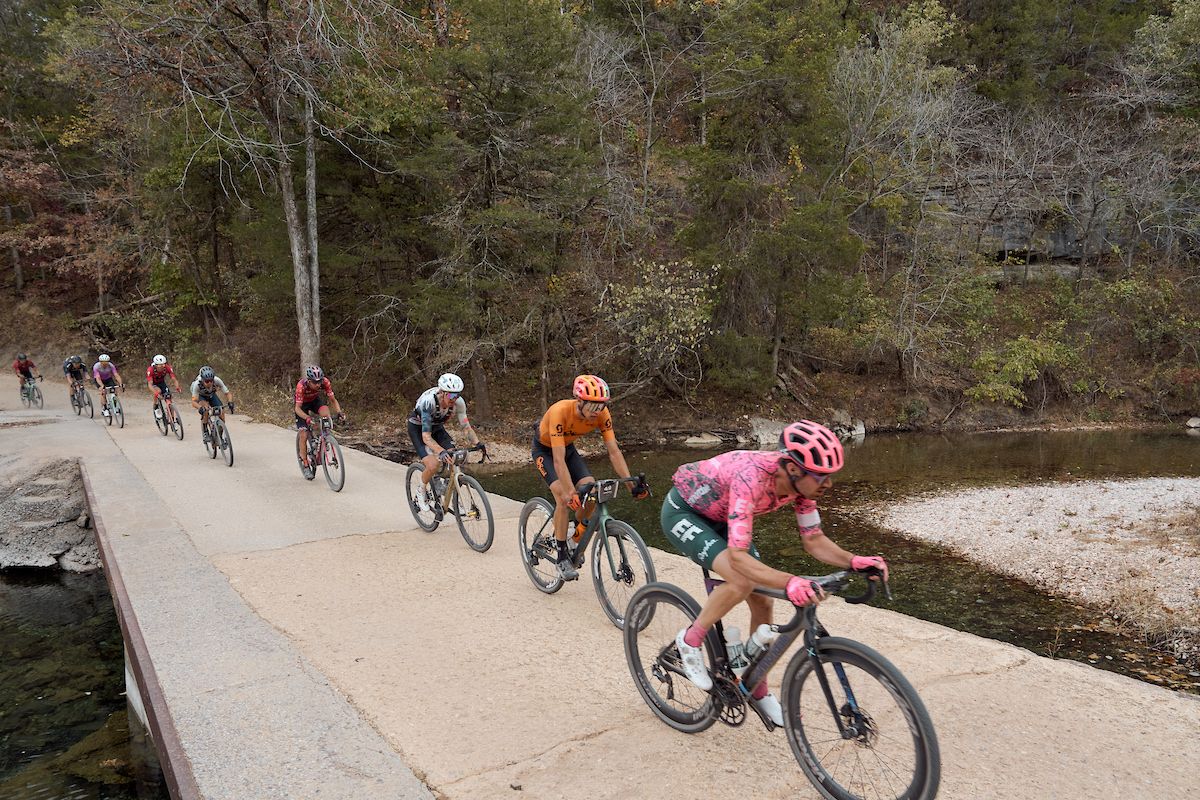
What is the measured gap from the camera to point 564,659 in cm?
543

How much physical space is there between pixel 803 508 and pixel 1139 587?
944 centimetres

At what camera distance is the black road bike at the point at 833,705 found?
319 centimetres

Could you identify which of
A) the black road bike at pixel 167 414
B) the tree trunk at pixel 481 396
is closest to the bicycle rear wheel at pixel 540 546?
the black road bike at pixel 167 414

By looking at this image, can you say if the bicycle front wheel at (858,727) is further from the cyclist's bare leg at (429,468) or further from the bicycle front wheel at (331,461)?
the bicycle front wheel at (331,461)

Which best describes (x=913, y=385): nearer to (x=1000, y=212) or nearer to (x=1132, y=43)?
(x=1000, y=212)

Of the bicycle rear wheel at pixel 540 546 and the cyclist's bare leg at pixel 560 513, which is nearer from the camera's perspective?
the cyclist's bare leg at pixel 560 513

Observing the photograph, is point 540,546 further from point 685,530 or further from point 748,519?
point 748,519

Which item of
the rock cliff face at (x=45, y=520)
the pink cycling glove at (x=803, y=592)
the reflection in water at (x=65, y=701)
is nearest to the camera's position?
the pink cycling glove at (x=803, y=592)

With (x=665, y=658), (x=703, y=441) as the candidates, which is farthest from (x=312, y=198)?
(x=665, y=658)

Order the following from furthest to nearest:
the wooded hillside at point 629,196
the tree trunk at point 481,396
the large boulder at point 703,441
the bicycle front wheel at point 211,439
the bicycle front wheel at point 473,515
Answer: the large boulder at point 703,441 < the tree trunk at point 481,396 < the wooded hillside at point 629,196 < the bicycle front wheel at point 211,439 < the bicycle front wheel at point 473,515

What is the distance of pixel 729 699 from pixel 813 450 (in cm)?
149

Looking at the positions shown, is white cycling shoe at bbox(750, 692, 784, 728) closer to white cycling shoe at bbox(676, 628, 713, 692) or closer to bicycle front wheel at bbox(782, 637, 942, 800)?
bicycle front wheel at bbox(782, 637, 942, 800)

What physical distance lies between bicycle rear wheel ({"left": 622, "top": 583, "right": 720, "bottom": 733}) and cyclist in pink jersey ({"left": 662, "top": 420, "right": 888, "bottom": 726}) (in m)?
0.21

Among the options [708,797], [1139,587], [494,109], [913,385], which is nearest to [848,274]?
[913,385]
